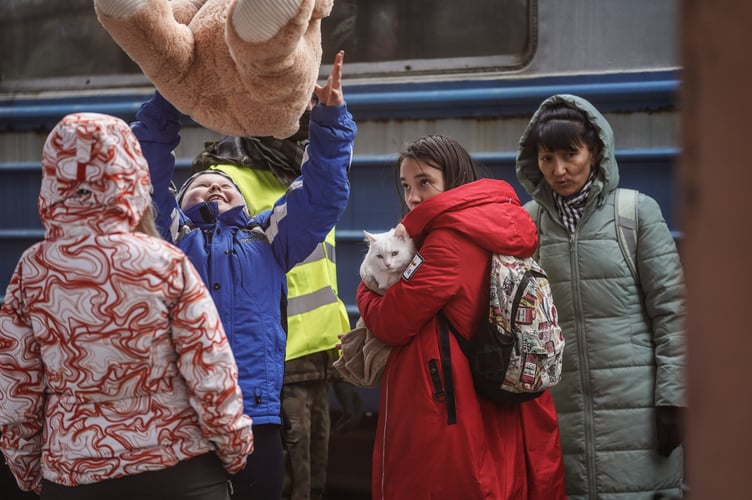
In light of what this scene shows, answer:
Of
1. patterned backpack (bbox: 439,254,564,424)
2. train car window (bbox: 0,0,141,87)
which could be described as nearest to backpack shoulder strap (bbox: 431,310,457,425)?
patterned backpack (bbox: 439,254,564,424)

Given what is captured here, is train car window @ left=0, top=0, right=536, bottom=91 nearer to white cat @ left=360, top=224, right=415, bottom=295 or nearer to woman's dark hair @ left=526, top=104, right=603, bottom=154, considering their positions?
woman's dark hair @ left=526, top=104, right=603, bottom=154

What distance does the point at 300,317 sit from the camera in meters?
2.85

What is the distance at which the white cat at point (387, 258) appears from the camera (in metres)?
2.27

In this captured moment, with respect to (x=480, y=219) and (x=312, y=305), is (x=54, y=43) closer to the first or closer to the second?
(x=312, y=305)

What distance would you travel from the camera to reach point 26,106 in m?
3.69

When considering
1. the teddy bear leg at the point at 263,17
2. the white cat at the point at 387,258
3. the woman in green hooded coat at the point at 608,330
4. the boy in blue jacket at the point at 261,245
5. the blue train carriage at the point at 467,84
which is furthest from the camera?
the blue train carriage at the point at 467,84

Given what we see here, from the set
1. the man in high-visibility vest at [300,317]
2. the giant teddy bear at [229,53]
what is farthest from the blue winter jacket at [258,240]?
the man in high-visibility vest at [300,317]

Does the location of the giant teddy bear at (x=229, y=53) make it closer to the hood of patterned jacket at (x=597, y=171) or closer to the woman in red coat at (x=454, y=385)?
the woman in red coat at (x=454, y=385)

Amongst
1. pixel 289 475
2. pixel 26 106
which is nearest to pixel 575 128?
pixel 289 475

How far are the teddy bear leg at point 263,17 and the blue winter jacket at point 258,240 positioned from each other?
393mm

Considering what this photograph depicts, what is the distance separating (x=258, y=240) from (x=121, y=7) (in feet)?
2.19

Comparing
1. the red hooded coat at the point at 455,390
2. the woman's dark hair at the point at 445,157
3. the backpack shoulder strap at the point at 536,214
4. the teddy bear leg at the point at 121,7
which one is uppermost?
the teddy bear leg at the point at 121,7

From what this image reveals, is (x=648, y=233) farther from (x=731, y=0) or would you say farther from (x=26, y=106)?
(x=26, y=106)

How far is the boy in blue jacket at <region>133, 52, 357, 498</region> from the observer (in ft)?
6.56
